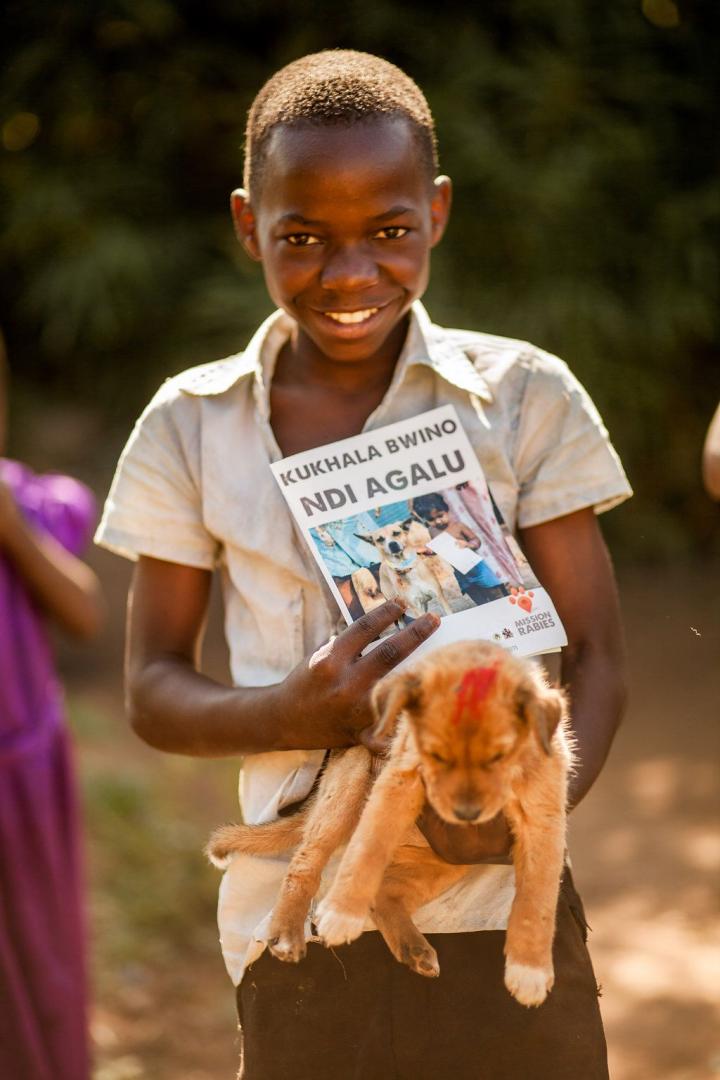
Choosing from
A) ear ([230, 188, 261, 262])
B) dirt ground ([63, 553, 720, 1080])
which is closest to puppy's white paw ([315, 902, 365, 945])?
ear ([230, 188, 261, 262])

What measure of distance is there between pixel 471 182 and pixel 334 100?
6.89 m

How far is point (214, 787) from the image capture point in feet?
22.0

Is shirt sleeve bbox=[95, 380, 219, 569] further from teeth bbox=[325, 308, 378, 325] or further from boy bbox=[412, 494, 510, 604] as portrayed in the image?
boy bbox=[412, 494, 510, 604]

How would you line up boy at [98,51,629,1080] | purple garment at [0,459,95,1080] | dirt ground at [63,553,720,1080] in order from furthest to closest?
1. dirt ground at [63,553,720,1080]
2. purple garment at [0,459,95,1080]
3. boy at [98,51,629,1080]

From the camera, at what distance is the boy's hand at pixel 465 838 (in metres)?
1.81

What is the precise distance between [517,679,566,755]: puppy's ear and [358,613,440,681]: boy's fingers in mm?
204

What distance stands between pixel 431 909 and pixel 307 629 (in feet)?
1.72

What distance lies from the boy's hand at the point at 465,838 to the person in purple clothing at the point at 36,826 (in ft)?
7.43

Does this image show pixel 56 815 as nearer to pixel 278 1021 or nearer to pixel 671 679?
pixel 278 1021

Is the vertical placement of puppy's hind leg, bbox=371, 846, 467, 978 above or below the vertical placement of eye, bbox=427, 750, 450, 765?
below

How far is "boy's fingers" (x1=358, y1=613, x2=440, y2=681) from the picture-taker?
186cm

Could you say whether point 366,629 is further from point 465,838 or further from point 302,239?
point 302,239

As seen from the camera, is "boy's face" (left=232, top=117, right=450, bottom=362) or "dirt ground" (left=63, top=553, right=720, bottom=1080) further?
"dirt ground" (left=63, top=553, right=720, bottom=1080)

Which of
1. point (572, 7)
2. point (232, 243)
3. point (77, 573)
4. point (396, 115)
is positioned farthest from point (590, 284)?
point (396, 115)
